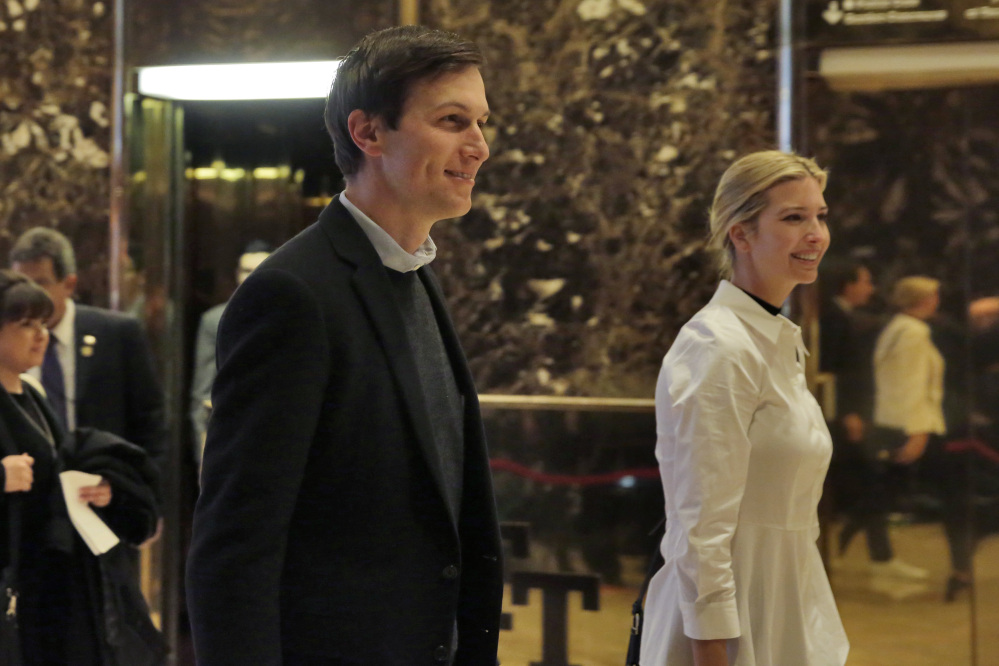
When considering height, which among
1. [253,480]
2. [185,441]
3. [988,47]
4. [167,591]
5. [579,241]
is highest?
[988,47]

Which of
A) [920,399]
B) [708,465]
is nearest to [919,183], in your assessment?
[920,399]

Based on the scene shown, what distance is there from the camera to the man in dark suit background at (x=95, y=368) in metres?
4.71

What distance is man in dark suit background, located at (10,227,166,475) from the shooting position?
4.71 m

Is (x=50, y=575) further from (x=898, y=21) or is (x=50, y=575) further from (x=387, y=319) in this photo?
(x=898, y=21)

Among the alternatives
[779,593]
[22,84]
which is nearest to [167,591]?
[22,84]

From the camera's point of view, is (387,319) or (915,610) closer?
(387,319)

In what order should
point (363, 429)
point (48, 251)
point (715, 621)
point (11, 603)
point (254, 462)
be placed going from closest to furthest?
point (254, 462) → point (363, 429) → point (715, 621) → point (11, 603) → point (48, 251)

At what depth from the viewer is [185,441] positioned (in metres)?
5.59

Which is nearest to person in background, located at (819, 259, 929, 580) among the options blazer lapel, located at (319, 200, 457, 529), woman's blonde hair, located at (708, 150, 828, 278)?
woman's blonde hair, located at (708, 150, 828, 278)

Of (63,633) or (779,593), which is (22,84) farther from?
(779,593)

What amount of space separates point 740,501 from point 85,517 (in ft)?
7.76

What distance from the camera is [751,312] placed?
2.64 meters

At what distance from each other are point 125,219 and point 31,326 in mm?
1604

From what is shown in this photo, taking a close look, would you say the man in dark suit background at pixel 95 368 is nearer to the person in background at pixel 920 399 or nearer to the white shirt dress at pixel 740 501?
the white shirt dress at pixel 740 501
